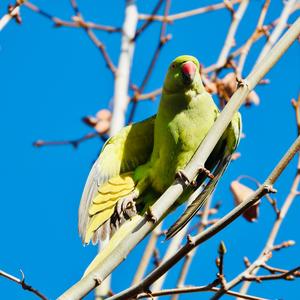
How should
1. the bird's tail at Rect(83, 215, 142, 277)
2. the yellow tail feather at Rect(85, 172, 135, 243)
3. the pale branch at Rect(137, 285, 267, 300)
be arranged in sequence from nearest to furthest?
the pale branch at Rect(137, 285, 267, 300) < the bird's tail at Rect(83, 215, 142, 277) < the yellow tail feather at Rect(85, 172, 135, 243)

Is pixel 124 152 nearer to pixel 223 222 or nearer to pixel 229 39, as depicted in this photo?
pixel 229 39

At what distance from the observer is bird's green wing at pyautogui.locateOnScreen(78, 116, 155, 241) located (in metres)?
3.13

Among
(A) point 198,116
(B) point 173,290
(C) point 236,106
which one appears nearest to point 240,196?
(A) point 198,116

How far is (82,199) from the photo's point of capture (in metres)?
2.90

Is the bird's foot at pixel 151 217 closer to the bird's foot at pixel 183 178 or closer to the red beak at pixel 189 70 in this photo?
the bird's foot at pixel 183 178

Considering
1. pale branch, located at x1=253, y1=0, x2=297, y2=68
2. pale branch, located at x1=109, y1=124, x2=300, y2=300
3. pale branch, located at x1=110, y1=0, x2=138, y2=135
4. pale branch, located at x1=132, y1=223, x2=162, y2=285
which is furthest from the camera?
pale branch, located at x1=110, y1=0, x2=138, y2=135

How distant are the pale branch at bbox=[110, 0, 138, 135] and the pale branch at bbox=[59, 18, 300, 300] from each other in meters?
2.06

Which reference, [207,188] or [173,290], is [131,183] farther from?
[173,290]

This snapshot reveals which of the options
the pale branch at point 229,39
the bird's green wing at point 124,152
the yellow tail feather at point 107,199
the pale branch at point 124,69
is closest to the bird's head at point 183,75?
the bird's green wing at point 124,152

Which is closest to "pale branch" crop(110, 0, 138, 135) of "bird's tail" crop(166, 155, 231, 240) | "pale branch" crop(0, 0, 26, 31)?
"bird's tail" crop(166, 155, 231, 240)

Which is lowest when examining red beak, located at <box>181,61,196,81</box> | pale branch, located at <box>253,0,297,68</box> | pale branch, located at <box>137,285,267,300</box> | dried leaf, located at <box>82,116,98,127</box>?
pale branch, located at <box>137,285,267,300</box>

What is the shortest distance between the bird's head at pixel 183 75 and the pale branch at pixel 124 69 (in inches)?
40.9

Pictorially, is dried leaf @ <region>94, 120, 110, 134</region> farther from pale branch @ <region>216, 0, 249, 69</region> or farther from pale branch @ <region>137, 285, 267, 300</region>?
pale branch @ <region>137, 285, 267, 300</region>

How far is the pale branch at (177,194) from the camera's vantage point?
1795 mm
